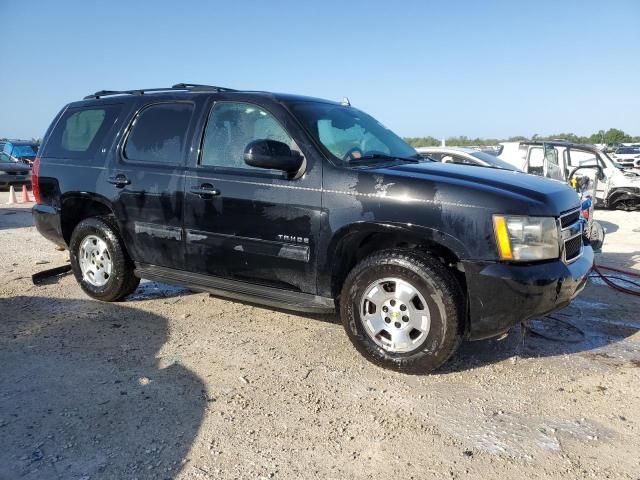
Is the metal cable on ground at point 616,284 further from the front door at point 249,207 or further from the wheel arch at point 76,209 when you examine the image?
the wheel arch at point 76,209

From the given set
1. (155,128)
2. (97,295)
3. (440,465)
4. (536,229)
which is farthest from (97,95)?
(440,465)

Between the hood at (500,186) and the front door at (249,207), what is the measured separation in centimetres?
68

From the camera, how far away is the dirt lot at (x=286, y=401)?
2.63 m

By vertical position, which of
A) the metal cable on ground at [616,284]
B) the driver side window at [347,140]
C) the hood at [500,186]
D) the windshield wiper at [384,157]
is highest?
the driver side window at [347,140]

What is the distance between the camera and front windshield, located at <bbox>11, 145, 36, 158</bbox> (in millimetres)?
20891

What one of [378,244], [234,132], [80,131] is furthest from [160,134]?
[378,244]

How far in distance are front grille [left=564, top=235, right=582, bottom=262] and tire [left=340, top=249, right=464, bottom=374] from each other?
785 millimetres

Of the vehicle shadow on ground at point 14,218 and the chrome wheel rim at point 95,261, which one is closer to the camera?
the chrome wheel rim at point 95,261

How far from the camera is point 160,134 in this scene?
4668mm

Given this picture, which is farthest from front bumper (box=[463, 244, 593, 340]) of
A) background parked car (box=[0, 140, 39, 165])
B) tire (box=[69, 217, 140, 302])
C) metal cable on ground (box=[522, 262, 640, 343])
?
background parked car (box=[0, 140, 39, 165])

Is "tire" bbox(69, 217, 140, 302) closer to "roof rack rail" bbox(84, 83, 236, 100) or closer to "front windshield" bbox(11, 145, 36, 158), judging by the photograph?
"roof rack rail" bbox(84, 83, 236, 100)

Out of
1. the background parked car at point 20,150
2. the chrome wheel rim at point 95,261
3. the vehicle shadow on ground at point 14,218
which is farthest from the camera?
the background parked car at point 20,150

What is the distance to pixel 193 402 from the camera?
3207 millimetres

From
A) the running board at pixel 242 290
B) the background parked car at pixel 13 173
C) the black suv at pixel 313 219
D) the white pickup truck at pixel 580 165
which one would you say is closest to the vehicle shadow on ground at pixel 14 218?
the background parked car at pixel 13 173
